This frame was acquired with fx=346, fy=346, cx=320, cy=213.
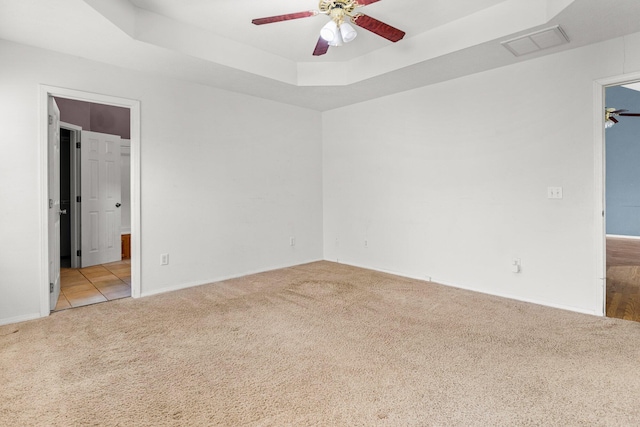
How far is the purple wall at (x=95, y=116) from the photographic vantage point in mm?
5645

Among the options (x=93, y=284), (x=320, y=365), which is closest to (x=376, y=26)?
(x=320, y=365)

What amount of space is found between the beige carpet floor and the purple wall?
3.91m

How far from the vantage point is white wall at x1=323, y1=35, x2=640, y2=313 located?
3195mm

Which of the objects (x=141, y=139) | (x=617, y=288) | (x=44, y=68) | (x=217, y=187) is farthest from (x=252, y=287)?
(x=617, y=288)

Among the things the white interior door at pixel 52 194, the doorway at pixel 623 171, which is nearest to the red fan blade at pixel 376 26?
the white interior door at pixel 52 194

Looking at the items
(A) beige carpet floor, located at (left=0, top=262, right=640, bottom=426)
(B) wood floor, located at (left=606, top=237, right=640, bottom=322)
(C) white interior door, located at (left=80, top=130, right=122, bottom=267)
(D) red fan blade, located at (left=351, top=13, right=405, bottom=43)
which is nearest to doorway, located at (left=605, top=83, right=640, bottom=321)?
(B) wood floor, located at (left=606, top=237, right=640, bottom=322)

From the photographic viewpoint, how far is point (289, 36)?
3529 mm

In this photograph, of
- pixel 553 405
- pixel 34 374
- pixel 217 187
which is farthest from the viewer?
pixel 217 187

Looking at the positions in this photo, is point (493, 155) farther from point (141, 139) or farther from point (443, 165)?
point (141, 139)

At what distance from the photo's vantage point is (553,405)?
1.81 metres

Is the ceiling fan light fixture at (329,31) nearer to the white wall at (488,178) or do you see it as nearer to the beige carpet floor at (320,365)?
the white wall at (488,178)

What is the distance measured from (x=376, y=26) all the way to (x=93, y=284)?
432cm

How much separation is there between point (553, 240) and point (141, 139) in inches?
172

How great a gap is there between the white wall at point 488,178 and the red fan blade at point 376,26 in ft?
5.33
